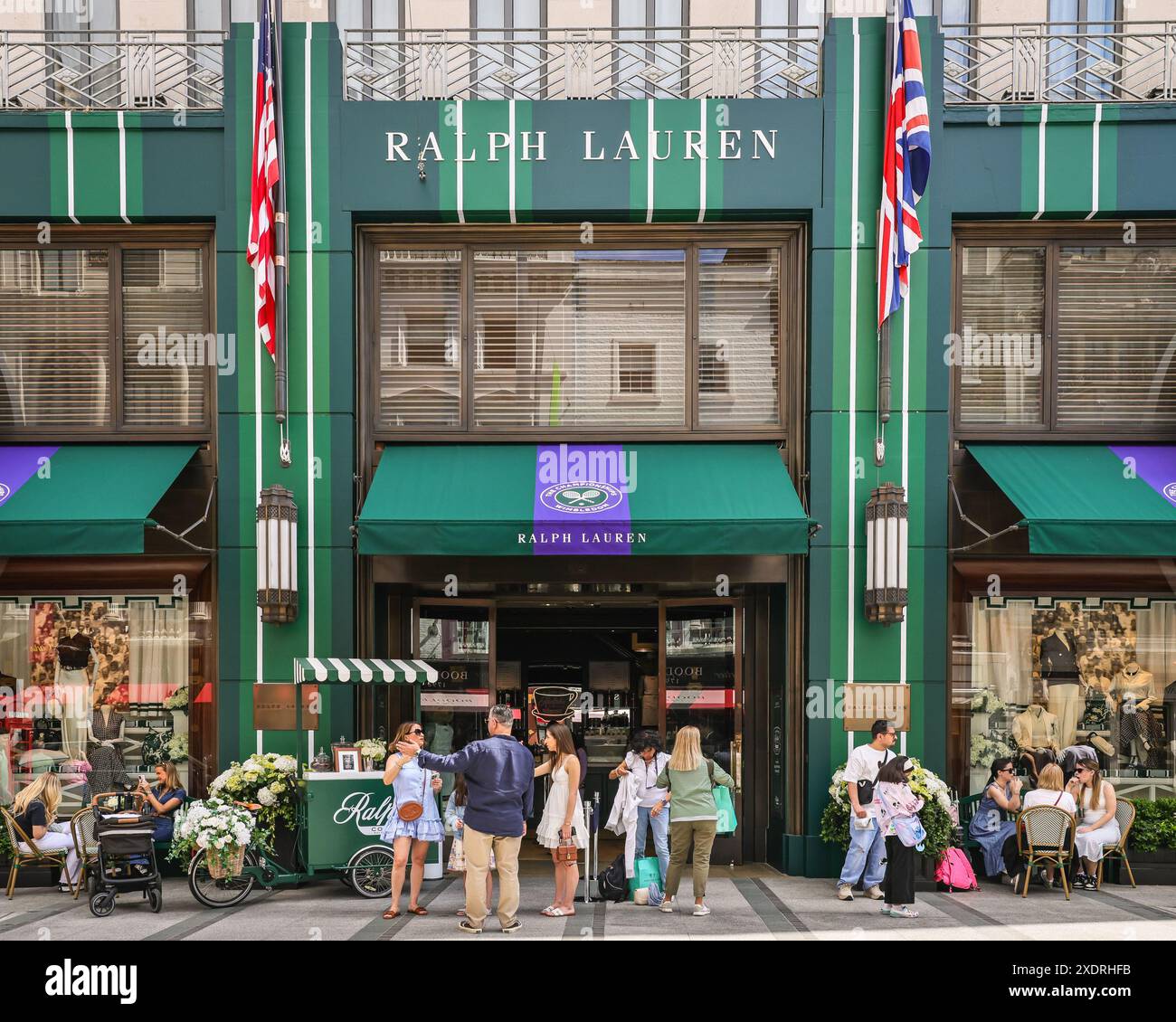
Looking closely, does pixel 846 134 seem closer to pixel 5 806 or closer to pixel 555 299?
pixel 555 299

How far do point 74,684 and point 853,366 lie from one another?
9.73 meters

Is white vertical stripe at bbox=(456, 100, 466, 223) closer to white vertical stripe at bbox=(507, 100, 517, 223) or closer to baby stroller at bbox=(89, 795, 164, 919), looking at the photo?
white vertical stripe at bbox=(507, 100, 517, 223)

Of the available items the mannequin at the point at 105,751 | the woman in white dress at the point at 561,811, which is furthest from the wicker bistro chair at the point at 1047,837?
the mannequin at the point at 105,751

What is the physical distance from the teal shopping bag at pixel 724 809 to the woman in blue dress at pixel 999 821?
10.1 feet

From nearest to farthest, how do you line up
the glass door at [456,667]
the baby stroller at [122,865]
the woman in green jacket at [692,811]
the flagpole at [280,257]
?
the woman in green jacket at [692,811], the baby stroller at [122,865], the flagpole at [280,257], the glass door at [456,667]

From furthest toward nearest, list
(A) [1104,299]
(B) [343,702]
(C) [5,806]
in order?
(A) [1104,299], (B) [343,702], (C) [5,806]

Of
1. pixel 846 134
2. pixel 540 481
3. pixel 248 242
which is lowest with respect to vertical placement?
pixel 540 481

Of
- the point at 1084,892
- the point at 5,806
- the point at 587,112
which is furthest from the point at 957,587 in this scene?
the point at 5,806

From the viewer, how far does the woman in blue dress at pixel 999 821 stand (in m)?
11.7

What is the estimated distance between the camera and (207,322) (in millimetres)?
12734

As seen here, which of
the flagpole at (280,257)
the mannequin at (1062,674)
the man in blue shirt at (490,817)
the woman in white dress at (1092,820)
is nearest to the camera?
the man in blue shirt at (490,817)

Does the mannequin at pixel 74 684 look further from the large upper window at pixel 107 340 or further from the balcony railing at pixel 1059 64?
the balcony railing at pixel 1059 64

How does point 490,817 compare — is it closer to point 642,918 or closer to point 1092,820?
point 642,918

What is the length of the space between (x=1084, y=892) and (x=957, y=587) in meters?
3.45
